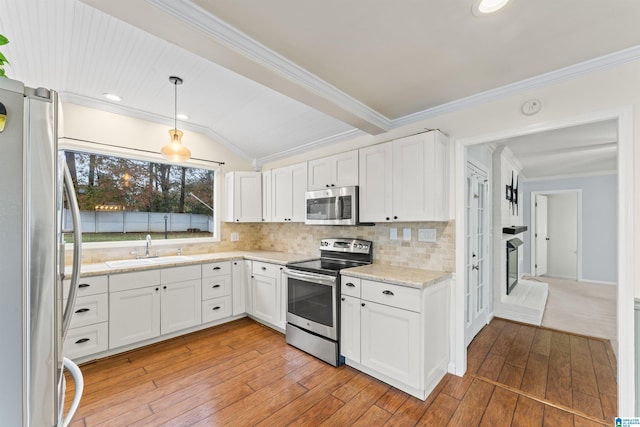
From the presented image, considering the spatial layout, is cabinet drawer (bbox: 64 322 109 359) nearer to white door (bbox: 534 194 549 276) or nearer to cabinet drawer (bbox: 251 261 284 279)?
cabinet drawer (bbox: 251 261 284 279)

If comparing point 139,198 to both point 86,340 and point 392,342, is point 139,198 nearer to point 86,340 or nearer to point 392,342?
point 86,340

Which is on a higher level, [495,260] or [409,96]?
[409,96]

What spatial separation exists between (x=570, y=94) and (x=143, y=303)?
4.35 meters

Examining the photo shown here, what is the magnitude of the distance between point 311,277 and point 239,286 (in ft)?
4.76

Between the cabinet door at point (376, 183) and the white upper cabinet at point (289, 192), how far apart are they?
0.97 metres

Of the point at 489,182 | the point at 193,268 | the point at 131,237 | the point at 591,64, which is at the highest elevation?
the point at 591,64

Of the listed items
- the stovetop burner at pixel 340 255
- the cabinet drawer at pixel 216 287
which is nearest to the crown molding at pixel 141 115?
the cabinet drawer at pixel 216 287

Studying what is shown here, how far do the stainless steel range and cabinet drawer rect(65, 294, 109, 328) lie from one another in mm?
1841

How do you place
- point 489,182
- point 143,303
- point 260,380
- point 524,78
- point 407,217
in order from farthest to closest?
point 489,182 < point 143,303 < point 407,217 < point 260,380 < point 524,78

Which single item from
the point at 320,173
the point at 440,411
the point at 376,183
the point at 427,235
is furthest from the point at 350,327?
the point at 320,173

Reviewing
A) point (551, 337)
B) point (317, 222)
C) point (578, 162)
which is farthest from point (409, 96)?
point (578, 162)

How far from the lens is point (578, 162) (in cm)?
532

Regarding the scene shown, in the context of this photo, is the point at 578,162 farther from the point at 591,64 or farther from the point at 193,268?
the point at 193,268

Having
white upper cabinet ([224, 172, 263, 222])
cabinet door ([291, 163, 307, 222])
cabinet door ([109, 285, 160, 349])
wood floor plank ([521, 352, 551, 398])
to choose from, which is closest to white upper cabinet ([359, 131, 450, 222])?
cabinet door ([291, 163, 307, 222])
